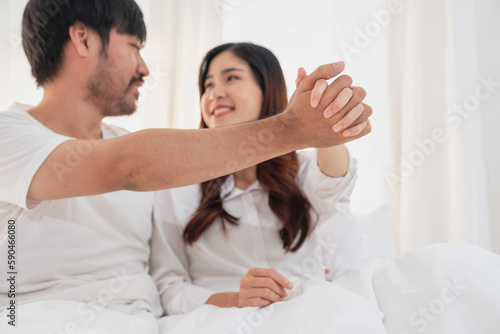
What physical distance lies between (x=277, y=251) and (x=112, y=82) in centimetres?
67

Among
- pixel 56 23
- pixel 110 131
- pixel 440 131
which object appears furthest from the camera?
pixel 440 131

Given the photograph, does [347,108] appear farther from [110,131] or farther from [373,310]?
[110,131]

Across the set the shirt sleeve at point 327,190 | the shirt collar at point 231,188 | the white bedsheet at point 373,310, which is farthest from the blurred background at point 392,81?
the white bedsheet at point 373,310

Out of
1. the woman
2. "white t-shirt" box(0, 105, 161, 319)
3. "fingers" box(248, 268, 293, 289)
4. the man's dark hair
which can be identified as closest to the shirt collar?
the woman

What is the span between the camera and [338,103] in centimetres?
69

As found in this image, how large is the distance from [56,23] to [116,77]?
0.68ft

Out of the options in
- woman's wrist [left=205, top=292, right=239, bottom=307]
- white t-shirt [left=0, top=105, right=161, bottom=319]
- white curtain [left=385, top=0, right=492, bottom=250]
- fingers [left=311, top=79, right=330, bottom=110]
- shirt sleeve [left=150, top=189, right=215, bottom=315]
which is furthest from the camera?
white curtain [left=385, top=0, right=492, bottom=250]

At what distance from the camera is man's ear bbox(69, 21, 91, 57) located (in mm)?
1176

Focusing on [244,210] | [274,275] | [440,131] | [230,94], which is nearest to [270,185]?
[244,210]

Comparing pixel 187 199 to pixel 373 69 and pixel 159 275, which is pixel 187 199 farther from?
pixel 373 69

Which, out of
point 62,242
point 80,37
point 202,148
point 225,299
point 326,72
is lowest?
point 225,299

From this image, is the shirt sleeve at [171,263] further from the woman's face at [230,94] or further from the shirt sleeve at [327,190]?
the shirt sleeve at [327,190]

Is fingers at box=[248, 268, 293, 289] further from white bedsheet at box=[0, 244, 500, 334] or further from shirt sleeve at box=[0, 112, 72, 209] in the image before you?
shirt sleeve at box=[0, 112, 72, 209]

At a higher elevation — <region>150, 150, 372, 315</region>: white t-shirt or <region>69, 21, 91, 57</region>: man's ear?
<region>69, 21, 91, 57</region>: man's ear
